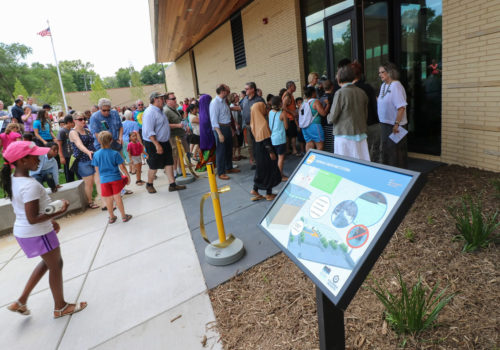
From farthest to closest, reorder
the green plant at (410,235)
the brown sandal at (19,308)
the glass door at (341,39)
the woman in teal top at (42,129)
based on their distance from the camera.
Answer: the woman in teal top at (42,129) < the glass door at (341,39) < the green plant at (410,235) < the brown sandal at (19,308)

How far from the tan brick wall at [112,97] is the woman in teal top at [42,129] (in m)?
42.4

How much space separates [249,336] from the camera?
2291 millimetres

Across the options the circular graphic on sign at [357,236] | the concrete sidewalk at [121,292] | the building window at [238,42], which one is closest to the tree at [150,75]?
the building window at [238,42]

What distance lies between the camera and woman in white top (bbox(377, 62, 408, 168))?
4.20 meters

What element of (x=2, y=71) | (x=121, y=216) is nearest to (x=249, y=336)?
(x=121, y=216)

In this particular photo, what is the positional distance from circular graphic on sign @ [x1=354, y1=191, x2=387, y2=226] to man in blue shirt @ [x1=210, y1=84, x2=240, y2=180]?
5.03 m

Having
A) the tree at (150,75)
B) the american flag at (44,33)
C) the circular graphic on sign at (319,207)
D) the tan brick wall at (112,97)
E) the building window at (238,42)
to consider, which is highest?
the tree at (150,75)

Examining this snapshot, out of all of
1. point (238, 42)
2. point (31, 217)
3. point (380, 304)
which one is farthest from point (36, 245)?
point (238, 42)

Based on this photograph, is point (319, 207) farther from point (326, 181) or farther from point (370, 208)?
point (370, 208)

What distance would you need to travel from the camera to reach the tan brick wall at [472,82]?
14.4 feet

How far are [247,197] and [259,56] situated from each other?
674 cm

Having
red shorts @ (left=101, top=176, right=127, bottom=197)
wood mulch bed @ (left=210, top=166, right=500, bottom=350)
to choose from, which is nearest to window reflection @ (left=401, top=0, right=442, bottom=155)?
wood mulch bed @ (left=210, top=166, right=500, bottom=350)

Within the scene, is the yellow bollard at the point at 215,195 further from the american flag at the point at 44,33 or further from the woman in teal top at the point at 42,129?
the american flag at the point at 44,33

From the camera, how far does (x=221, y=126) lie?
6332 mm
